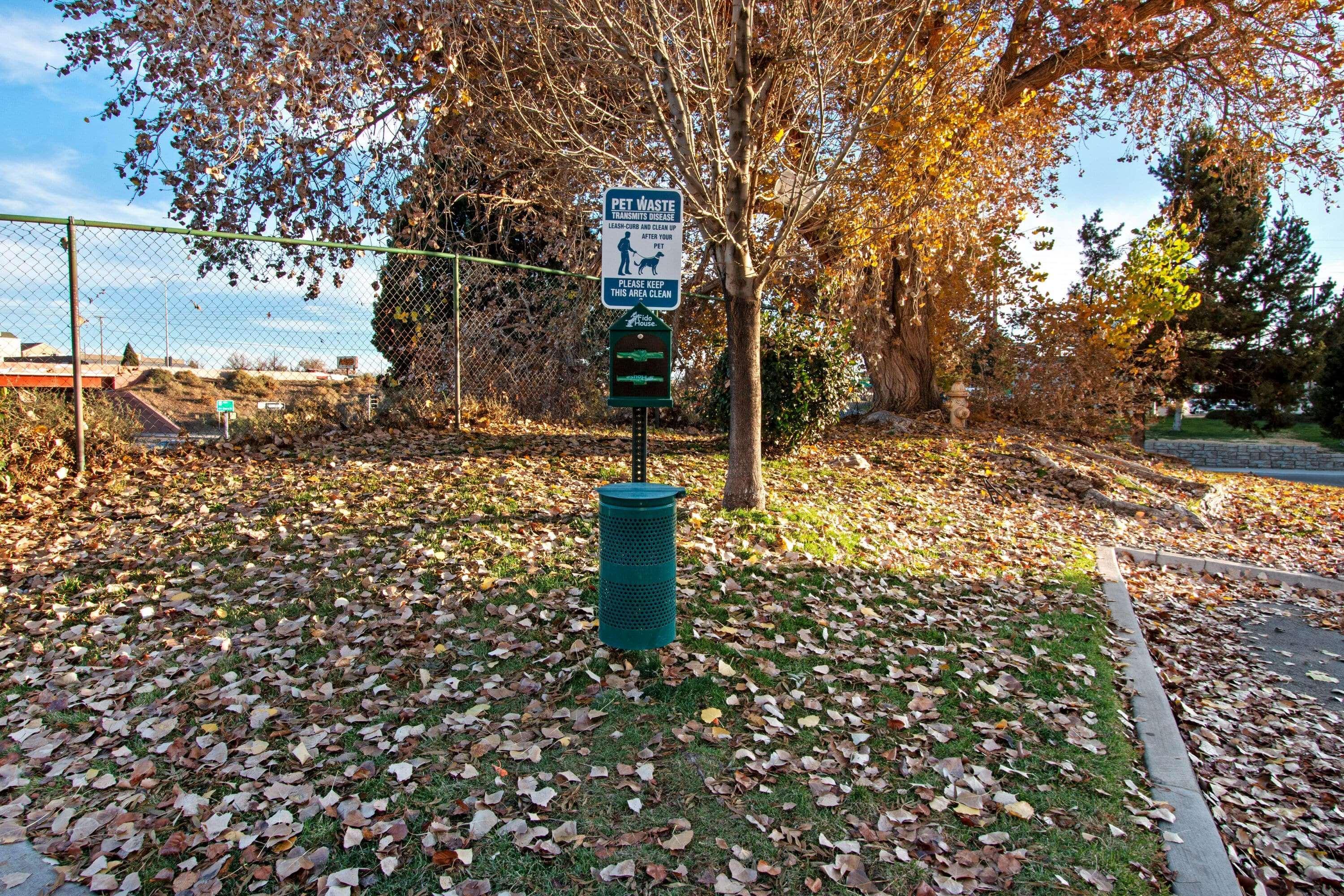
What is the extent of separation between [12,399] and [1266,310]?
36187 mm

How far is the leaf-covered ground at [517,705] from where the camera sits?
290cm

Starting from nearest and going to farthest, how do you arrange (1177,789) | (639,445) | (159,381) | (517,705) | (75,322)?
(1177,789)
(517,705)
(639,445)
(75,322)
(159,381)

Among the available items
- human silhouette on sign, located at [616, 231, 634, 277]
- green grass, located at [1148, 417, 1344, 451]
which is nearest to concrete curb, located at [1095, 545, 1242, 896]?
human silhouette on sign, located at [616, 231, 634, 277]

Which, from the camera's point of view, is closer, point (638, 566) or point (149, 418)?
point (638, 566)

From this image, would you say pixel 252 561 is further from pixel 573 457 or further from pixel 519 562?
pixel 573 457

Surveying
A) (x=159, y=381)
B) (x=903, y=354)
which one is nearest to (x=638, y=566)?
(x=903, y=354)

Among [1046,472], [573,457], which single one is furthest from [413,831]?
[1046,472]

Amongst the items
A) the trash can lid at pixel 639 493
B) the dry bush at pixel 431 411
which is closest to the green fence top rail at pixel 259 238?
the dry bush at pixel 431 411

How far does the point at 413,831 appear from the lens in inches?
116

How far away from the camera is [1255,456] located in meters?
24.7

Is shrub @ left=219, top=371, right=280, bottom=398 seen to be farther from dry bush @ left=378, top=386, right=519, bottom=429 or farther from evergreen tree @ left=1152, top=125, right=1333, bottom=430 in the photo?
evergreen tree @ left=1152, top=125, right=1333, bottom=430

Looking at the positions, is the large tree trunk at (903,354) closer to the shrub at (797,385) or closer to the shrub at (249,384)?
the shrub at (797,385)

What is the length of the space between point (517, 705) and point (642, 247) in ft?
10.9

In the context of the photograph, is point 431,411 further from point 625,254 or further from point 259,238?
point 625,254
